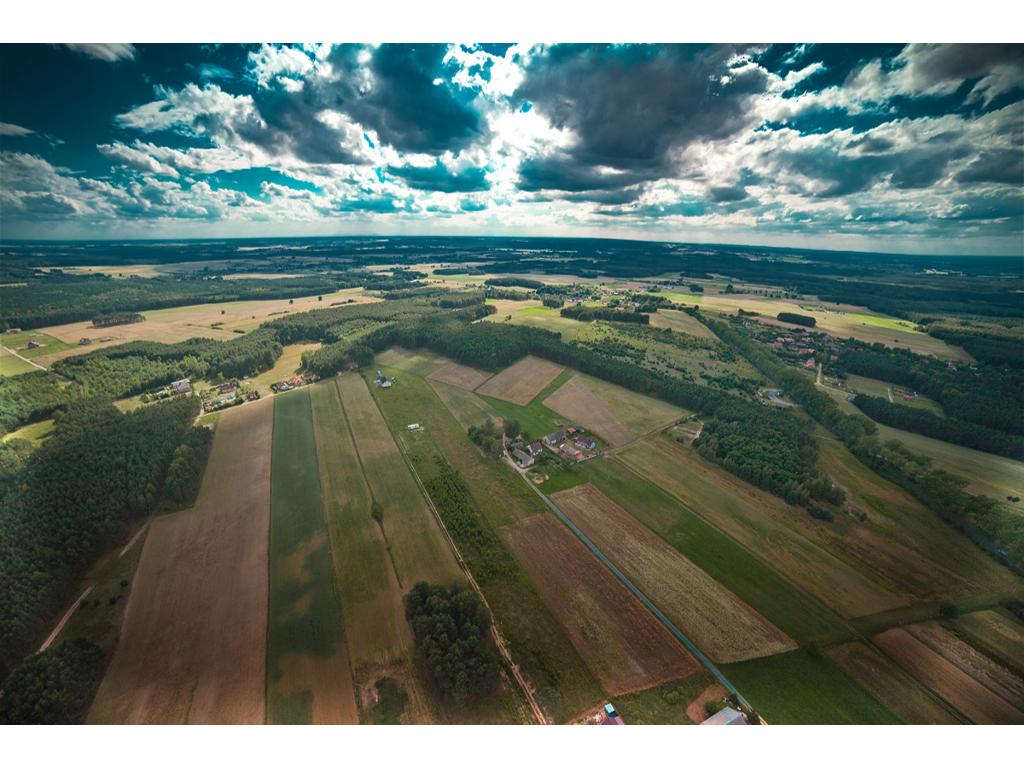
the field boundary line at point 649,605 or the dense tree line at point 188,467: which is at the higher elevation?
the dense tree line at point 188,467

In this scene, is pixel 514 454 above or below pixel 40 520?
below

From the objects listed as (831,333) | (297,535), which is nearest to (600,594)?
(297,535)

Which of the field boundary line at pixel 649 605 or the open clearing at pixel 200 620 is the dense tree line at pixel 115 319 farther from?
the field boundary line at pixel 649 605

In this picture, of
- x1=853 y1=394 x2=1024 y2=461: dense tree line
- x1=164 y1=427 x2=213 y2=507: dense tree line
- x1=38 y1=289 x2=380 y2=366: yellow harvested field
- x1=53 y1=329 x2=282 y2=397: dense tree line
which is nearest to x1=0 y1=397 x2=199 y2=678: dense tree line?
x1=164 y1=427 x2=213 y2=507: dense tree line

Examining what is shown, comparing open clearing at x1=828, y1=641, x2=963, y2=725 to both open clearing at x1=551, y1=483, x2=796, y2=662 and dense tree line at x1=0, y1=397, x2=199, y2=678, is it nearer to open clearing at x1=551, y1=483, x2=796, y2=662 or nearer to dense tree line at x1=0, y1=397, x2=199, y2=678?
open clearing at x1=551, y1=483, x2=796, y2=662

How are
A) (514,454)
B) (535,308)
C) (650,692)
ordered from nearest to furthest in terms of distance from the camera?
1. (650,692)
2. (514,454)
3. (535,308)

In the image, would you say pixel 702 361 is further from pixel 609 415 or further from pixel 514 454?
pixel 514 454

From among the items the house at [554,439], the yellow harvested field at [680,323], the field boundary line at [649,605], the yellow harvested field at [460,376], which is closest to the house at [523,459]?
the house at [554,439]
